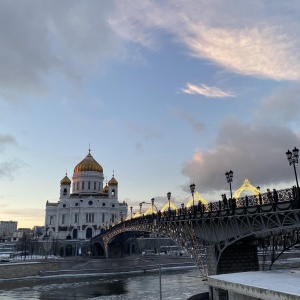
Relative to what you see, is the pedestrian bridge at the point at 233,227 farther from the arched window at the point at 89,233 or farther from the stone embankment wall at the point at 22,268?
the arched window at the point at 89,233

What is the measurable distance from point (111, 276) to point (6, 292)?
23591mm

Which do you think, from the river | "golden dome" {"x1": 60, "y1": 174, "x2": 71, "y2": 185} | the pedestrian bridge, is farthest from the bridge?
"golden dome" {"x1": 60, "y1": 174, "x2": 71, "y2": 185}

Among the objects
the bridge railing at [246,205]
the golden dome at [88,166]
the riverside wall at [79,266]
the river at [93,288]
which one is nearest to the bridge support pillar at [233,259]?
the bridge railing at [246,205]

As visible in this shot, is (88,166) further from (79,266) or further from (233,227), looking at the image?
(233,227)

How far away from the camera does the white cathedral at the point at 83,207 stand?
4324 inches

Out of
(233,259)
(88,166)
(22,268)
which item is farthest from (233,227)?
(88,166)

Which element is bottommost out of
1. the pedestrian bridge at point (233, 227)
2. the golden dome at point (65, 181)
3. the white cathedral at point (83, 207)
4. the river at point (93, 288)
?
the river at point (93, 288)

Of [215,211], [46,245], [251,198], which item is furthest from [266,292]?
[46,245]

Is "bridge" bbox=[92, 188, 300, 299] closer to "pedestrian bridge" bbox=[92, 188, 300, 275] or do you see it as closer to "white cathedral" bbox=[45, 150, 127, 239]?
"pedestrian bridge" bbox=[92, 188, 300, 275]

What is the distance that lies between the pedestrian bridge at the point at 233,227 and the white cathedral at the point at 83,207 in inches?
2932

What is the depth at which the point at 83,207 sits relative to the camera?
112 metres

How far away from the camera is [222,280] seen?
18.0 metres

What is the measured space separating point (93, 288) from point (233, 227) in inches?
1271

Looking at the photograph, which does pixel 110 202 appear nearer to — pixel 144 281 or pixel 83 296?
pixel 144 281
